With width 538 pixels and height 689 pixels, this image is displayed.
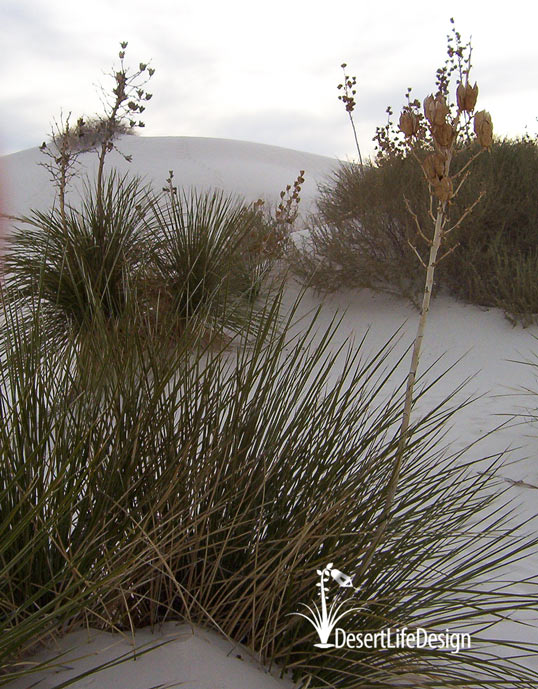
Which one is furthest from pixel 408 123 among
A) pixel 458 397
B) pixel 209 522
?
pixel 458 397

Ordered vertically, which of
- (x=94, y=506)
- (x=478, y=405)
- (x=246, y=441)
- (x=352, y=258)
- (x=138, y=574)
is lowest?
(x=478, y=405)

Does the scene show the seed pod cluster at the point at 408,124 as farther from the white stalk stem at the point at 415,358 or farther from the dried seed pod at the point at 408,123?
the white stalk stem at the point at 415,358

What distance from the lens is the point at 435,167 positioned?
52.6 inches

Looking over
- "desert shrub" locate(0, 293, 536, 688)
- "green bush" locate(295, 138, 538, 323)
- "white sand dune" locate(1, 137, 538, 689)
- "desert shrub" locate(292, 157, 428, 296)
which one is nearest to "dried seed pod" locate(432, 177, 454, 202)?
"desert shrub" locate(0, 293, 536, 688)

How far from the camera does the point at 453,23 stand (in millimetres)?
7160

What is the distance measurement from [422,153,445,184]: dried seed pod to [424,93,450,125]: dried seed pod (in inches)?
2.9

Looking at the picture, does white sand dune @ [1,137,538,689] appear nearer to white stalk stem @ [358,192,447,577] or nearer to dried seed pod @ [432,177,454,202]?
white stalk stem @ [358,192,447,577]

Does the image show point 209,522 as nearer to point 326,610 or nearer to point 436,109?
point 326,610

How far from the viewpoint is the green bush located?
241 inches

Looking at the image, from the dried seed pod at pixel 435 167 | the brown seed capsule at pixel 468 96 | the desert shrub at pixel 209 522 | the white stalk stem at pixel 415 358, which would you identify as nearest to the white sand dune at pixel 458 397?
the desert shrub at pixel 209 522

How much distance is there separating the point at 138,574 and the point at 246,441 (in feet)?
1.42

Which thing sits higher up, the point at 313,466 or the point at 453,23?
the point at 453,23

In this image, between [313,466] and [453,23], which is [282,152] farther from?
[313,466]

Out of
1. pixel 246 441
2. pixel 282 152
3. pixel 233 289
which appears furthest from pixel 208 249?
pixel 282 152
